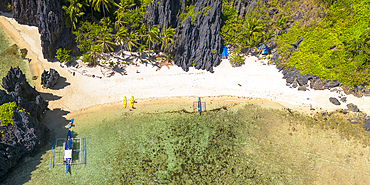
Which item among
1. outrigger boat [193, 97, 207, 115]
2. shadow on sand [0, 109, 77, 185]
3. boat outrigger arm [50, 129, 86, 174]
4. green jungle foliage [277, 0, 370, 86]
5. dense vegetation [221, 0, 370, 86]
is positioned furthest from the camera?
dense vegetation [221, 0, 370, 86]

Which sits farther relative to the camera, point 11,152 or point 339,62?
point 339,62

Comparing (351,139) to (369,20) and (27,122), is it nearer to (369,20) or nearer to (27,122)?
(369,20)

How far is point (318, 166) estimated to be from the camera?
31.8m

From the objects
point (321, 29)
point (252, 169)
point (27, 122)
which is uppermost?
point (321, 29)

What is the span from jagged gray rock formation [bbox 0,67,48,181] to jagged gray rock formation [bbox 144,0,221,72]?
28355mm

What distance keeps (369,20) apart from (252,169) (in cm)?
4039

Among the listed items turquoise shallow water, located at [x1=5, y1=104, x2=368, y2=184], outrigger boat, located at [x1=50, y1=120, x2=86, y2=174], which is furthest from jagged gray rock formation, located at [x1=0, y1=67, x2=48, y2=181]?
outrigger boat, located at [x1=50, y1=120, x2=86, y2=174]

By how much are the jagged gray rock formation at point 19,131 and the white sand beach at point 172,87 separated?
5586 mm

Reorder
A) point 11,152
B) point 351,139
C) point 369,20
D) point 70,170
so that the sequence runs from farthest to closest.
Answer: point 369,20
point 351,139
point 70,170
point 11,152

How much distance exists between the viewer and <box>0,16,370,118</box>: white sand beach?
38938 millimetres

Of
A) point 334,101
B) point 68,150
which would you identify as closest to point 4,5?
point 68,150

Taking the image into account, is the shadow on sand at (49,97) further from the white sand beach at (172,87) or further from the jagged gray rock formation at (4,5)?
the jagged gray rock formation at (4,5)

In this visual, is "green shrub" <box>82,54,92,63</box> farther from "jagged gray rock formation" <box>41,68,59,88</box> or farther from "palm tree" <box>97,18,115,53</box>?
"jagged gray rock formation" <box>41,68,59,88</box>

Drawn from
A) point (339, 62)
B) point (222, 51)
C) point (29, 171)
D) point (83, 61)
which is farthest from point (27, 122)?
point (339, 62)
